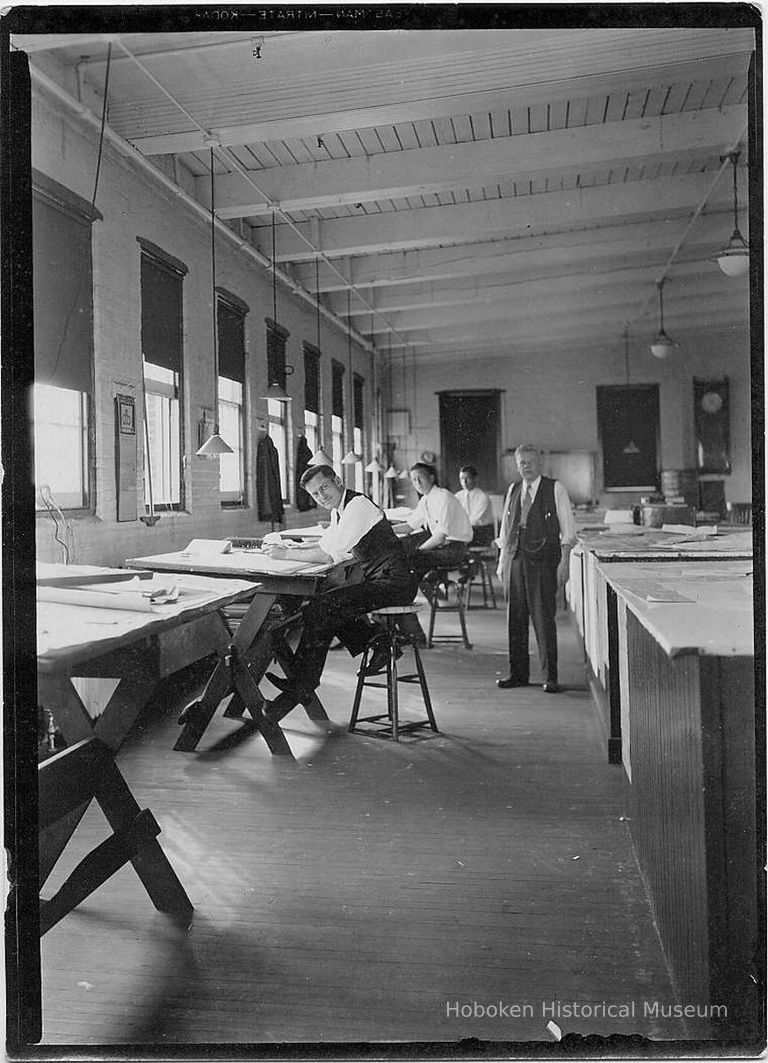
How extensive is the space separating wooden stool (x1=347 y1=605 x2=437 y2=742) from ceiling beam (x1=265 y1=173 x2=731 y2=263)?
2.94 m

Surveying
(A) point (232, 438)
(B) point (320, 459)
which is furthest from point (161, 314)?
(B) point (320, 459)

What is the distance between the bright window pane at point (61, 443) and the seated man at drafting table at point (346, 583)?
1239 millimetres

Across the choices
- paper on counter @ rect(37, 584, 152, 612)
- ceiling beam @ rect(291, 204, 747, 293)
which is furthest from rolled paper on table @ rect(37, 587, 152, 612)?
ceiling beam @ rect(291, 204, 747, 293)

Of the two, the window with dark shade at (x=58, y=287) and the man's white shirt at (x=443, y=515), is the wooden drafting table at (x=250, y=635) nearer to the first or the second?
the window with dark shade at (x=58, y=287)

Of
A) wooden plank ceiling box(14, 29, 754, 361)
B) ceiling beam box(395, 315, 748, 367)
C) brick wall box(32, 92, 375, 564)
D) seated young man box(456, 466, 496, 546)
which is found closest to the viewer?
wooden plank ceiling box(14, 29, 754, 361)

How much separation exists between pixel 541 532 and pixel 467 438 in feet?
32.5

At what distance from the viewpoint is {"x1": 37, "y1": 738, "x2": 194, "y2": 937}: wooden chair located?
228cm

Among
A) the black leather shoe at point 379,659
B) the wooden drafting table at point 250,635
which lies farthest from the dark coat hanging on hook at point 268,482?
the black leather shoe at point 379,659

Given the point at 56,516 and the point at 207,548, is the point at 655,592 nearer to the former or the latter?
the point at 56,516

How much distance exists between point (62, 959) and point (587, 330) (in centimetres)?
1090

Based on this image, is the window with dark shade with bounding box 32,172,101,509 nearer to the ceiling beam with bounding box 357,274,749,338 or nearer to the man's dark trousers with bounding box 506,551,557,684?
the man's dark trousers with bounding box 506,551,557,684

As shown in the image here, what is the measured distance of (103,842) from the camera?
2492 mm

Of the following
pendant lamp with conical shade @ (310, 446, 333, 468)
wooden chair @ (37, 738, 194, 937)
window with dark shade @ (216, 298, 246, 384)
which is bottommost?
wooden chair @ (37, 738, 194, 937)

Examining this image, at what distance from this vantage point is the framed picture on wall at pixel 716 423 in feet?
14.2
